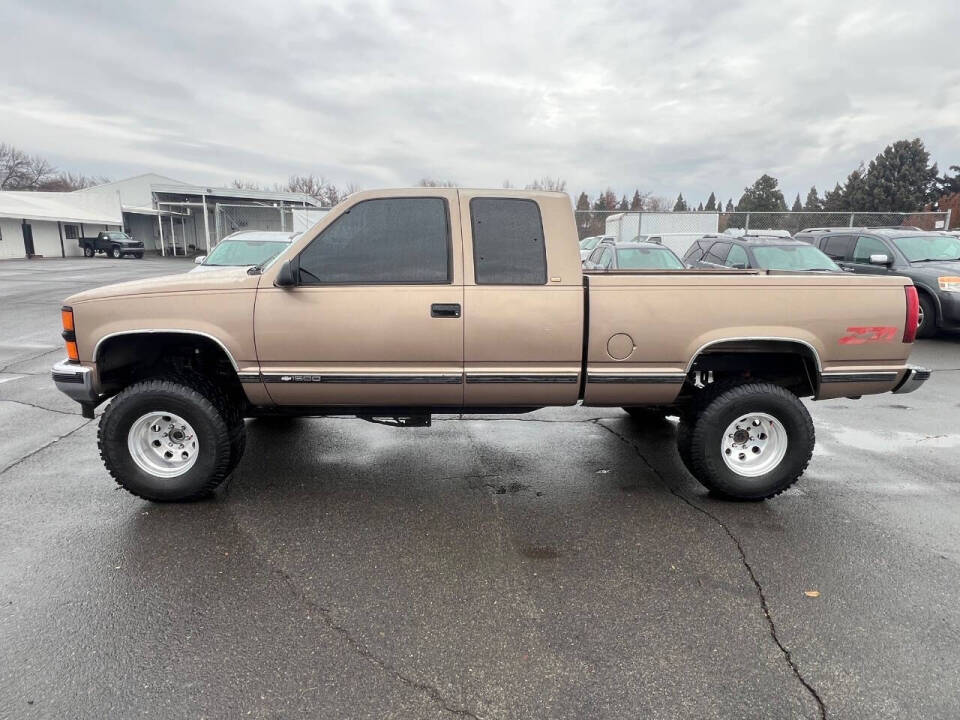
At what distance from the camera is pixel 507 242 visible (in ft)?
12.7

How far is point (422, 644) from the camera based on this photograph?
8.57 feet

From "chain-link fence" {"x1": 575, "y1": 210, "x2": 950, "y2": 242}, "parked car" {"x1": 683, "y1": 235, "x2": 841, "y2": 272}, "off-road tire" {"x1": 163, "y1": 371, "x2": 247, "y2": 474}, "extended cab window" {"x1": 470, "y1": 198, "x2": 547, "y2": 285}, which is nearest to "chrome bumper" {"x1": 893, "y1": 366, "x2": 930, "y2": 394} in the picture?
"extended cab window" {"x1": 470, "y1": 198, "x2": 547, "y2": 285}

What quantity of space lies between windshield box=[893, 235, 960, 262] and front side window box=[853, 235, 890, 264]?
0.24 meters

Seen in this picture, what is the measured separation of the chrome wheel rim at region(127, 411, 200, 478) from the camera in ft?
12.8

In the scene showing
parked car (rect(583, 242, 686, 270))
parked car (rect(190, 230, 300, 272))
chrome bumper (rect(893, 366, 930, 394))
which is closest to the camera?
chrome bumper (rect(893, 366, 930, 394))

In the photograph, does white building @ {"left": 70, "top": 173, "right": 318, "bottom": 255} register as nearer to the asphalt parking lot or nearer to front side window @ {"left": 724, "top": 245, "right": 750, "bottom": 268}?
front side window @ {"left": 724, "top": 245, "right": 750, "bottom": 268}

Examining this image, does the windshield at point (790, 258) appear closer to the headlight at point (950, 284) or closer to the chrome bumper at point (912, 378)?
the headlight at point (950, 284)

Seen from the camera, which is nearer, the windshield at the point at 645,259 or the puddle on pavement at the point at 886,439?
the puddle on pavement at the point at 886,439

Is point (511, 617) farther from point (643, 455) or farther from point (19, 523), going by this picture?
point (19, 523)

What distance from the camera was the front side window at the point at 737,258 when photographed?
33.7 feet

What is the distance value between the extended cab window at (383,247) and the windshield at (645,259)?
26.7ft

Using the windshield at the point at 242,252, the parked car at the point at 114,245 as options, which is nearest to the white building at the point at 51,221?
the parked car at the point at 114,245

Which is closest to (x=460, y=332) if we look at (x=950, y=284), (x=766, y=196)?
(x=950, y=284)

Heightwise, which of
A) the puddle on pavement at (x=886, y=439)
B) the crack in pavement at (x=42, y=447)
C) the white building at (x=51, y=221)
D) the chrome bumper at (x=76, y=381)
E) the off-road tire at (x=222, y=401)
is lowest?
the puddle on pavement at (x=886, y=439)
